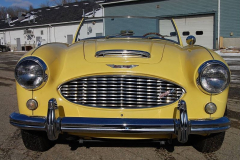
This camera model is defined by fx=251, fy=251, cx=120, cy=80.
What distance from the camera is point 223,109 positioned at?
2387 mm

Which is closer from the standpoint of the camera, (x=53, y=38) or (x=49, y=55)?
(x=49, y=55)

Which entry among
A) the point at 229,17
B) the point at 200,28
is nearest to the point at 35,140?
the point at 200,28

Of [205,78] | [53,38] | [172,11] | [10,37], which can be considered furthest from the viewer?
[10,37]

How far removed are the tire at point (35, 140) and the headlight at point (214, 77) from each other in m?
1.66

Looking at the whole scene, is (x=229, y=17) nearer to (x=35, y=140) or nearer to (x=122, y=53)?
(x=122, y=53)

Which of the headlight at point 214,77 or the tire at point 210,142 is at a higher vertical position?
the headlight at point 214,77

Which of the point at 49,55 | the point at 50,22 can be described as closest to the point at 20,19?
the point at 50,22

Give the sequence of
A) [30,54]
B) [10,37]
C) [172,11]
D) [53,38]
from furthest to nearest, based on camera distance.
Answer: [10,37] → [53,38] → [172,11] → [30,54]

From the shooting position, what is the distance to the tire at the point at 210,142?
2.56m

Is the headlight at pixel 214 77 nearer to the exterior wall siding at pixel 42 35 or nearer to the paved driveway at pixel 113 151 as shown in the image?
the paved driveway at pixel 113 151

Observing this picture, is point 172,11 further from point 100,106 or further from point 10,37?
point 10,37

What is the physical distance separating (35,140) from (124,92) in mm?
1080

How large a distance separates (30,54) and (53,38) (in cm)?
3086

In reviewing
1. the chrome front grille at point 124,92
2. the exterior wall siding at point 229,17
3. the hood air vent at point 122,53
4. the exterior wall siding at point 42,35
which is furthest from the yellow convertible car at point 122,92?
the exterior wall siding at point 42,35
